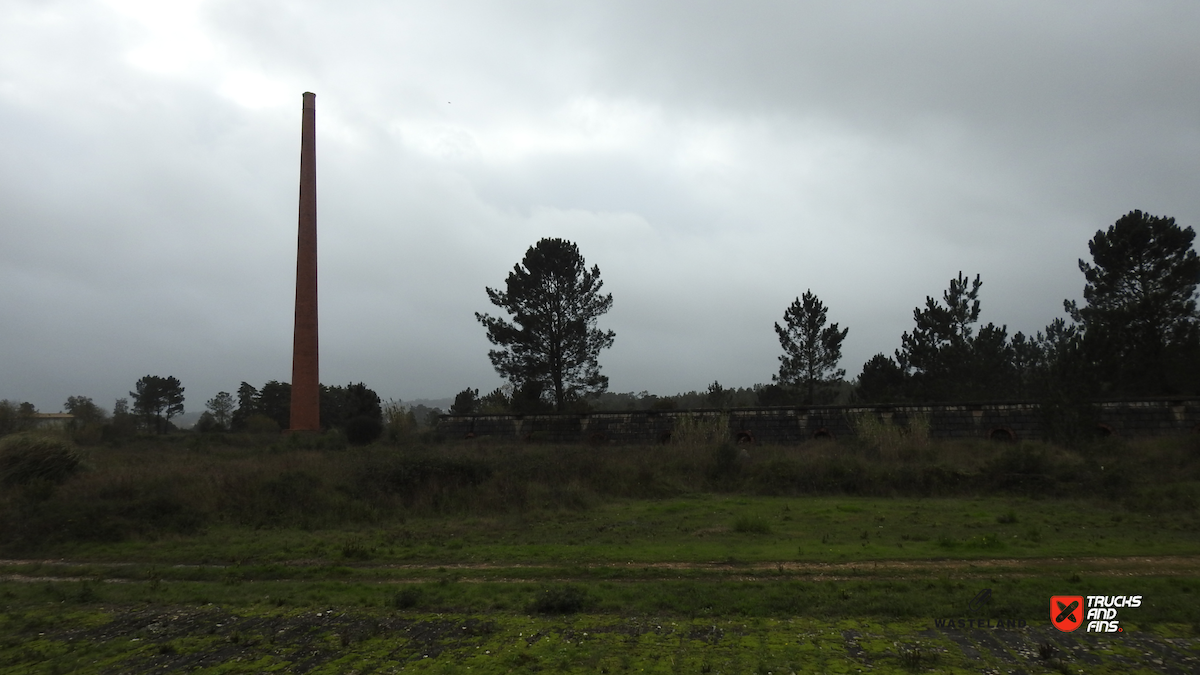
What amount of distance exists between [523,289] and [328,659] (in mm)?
33757

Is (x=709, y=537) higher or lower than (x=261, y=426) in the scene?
lower

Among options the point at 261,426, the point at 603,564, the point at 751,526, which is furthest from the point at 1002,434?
the point at 261,426

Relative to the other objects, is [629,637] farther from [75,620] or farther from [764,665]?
[75,620]

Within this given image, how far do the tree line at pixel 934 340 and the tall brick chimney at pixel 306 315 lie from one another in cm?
939

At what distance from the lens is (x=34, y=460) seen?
17.1 meters

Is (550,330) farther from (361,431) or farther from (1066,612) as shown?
(1066,612)

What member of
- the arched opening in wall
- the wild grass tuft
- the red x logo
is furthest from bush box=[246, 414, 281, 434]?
the red x logo

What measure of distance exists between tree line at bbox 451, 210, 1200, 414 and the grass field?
17.4 m

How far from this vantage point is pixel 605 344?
1565 inches

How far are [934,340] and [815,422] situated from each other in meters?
17.8

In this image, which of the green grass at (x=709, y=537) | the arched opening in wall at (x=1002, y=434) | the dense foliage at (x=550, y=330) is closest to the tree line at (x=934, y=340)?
the dense foliage at (x=550, y=330)

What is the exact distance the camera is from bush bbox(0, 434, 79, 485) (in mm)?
16688

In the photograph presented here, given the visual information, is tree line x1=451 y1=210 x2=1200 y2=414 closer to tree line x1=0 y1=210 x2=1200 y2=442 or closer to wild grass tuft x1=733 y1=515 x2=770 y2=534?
tree line x1=0 y1=210 x2=1200 y2=442

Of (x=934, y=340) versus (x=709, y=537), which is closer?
(x=709, y=537)
